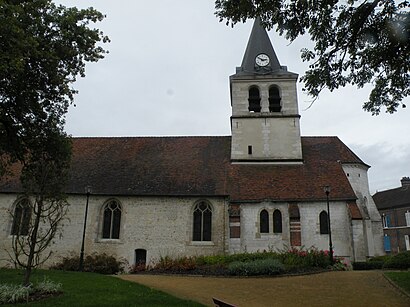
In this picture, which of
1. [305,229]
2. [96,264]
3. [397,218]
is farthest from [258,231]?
[397,218]

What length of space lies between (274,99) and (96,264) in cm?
1549

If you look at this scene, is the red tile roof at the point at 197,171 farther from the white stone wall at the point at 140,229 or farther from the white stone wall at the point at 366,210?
the white stone wall at the point at 366,210

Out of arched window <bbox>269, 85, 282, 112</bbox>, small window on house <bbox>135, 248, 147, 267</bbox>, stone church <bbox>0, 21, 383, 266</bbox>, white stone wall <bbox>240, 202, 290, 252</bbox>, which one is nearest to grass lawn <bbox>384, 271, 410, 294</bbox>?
stone church <bbox>0, 21, 383, 266</bbox>

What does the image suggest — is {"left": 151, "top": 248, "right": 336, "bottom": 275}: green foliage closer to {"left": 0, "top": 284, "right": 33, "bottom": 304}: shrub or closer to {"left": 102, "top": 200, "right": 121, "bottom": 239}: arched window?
{"left": 102, "top": 200, "right": 121, "bottom": 239}: arched window

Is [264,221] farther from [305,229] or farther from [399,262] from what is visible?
[399,262]

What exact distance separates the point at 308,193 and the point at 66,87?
14.1 metres

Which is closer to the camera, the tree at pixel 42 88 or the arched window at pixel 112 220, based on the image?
the tree at pixel 42 88

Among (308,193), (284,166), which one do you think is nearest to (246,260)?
(308,193)

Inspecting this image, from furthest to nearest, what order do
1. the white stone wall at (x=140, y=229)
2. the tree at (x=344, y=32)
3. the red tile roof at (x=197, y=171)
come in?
the red tile roof at (x=197, y=171) < the white stone wall at (x=140, y=229) < the tree at (x=344, y=32)

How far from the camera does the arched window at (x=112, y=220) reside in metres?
20.6

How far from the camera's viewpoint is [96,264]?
18.5 meters

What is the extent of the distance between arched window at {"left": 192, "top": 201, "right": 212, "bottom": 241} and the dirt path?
565cm

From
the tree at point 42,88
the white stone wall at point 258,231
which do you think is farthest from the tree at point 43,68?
the white stone wall at point 258,231

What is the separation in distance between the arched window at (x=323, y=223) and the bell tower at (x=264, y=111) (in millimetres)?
4170
